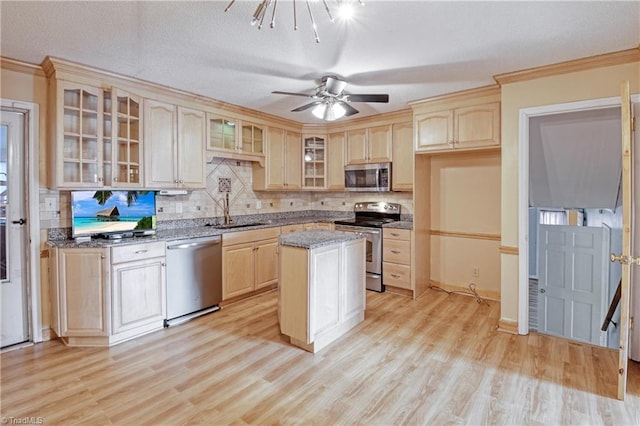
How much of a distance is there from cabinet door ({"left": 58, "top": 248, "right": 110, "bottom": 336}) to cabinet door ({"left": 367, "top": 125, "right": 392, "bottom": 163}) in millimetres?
3447

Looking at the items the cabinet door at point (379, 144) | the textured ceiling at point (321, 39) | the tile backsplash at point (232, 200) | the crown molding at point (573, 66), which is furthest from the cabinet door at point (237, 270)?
the crown molding at point (573, 66)

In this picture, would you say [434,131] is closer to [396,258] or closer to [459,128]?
[459,128]

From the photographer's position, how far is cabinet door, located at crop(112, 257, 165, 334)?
114 inches

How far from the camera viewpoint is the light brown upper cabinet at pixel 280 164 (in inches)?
187

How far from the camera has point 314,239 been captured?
2918 mm

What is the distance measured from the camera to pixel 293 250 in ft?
9.21

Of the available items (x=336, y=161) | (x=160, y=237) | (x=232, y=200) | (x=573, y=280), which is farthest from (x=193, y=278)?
(x=573, y=280)

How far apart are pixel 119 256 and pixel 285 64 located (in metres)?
2.22

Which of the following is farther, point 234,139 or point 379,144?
point 379,144

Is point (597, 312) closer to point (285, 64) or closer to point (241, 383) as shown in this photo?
point (241, 383)

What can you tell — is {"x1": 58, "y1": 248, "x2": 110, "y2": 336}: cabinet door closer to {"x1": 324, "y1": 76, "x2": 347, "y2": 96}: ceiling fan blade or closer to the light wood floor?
the light wood floor

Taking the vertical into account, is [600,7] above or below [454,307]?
above

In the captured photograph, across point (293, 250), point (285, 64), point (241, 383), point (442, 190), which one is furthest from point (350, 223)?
point (241, 383)

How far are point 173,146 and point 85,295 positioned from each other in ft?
5.48
